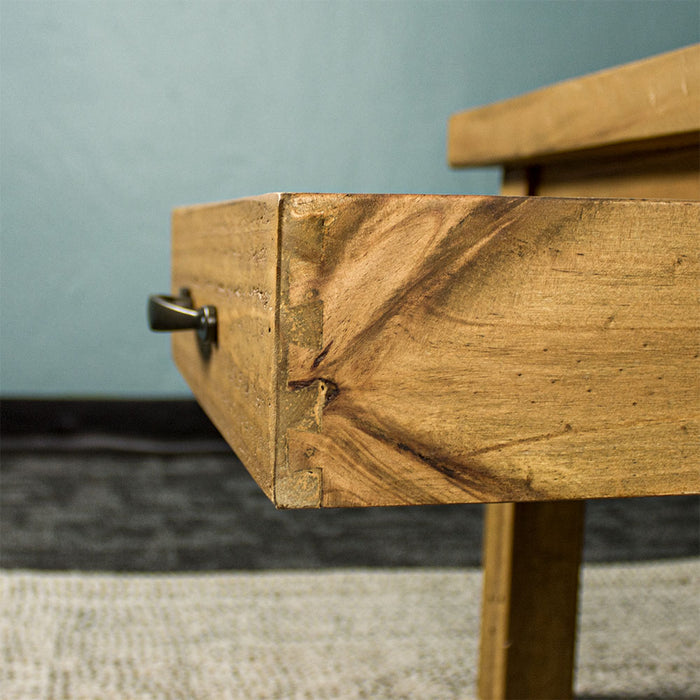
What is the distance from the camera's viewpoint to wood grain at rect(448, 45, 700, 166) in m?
0.40

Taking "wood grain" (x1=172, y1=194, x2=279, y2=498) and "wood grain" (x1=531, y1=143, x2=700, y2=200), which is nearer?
"wood grain" (x1=172, y1=194, x2=279, y2=498)

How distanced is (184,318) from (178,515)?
3.40 ft

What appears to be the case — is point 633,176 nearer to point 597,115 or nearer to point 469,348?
point 597,115

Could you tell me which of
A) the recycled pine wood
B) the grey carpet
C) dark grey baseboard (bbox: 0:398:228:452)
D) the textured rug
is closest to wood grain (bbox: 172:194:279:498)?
the recycled pine wood

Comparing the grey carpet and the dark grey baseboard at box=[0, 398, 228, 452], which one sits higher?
the dark grey baseboard at box=[0, 398, 228, 452]

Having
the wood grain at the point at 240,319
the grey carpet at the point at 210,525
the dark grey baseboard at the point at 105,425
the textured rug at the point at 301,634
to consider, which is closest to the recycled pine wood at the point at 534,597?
the textured rug at the point at 301,634

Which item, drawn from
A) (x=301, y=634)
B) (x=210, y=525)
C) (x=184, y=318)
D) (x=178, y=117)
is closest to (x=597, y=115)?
(x=184, y=318)

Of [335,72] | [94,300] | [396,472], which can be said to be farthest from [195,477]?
[396,472]

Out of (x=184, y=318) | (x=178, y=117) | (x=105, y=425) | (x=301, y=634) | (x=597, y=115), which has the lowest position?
(x=301, y=634)

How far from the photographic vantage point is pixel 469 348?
257 millimetres

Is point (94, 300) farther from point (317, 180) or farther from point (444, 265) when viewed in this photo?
point (444, 265)

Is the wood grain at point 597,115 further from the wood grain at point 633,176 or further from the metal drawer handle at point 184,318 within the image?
the metal drawer handle at point 184,318

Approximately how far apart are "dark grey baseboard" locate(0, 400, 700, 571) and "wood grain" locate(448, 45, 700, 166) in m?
0.74

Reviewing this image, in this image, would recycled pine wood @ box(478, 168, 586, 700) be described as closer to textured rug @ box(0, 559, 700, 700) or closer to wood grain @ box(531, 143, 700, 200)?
wood grain @ box(531, 143, 700, 200)
